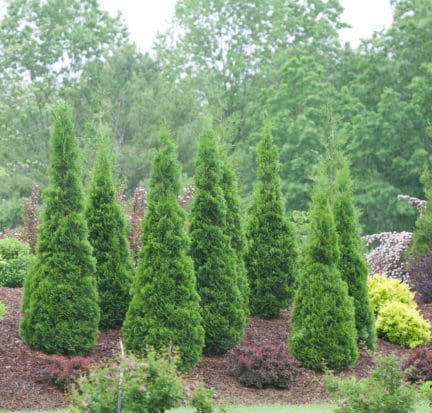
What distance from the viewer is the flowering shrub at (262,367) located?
378 inches

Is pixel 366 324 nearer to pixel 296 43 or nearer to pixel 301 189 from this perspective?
pixel 301 189

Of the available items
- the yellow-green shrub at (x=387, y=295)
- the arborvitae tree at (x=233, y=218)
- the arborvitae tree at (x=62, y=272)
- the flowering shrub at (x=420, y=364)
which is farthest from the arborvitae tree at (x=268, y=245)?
the arborvitae tree at (x=62, y=272)

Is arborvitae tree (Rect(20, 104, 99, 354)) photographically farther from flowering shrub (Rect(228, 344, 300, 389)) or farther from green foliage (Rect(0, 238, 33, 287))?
green foliage (Rect(0, 238, 33, 287))

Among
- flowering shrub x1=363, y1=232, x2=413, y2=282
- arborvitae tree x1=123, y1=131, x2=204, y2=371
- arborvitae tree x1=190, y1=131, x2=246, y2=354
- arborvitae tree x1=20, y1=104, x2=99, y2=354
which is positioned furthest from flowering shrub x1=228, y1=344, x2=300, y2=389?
flowering shrub x1=363, y1=232, x2=413, y2=282

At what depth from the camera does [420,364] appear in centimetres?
1023

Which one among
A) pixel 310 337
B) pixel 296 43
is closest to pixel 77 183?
pixel 310 337

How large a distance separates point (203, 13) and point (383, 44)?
380 inches

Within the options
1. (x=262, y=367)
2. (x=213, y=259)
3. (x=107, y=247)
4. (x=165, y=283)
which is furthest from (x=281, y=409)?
(x=107, y=247)

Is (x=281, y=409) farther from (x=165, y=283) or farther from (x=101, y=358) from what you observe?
(x=101, y=358)

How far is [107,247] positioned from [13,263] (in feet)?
11.4

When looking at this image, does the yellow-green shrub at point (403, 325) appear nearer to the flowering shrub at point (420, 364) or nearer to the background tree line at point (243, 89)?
the flowering shrub at point (420, 364)

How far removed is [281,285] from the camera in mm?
12398

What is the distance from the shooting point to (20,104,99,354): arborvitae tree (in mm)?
9531

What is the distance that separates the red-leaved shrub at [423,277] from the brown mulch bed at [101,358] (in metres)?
4.20
